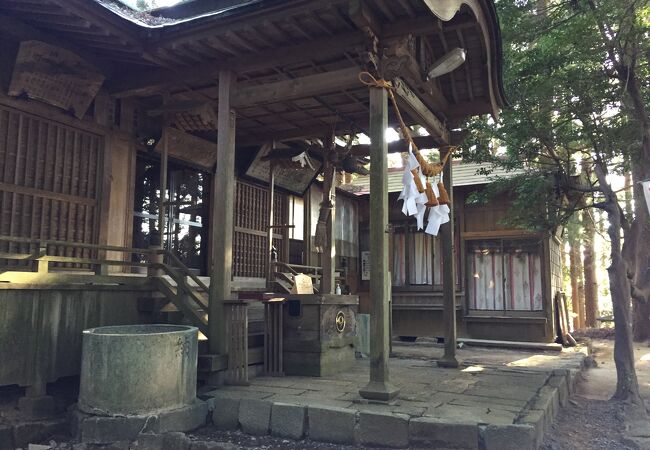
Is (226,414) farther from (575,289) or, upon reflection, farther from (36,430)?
(575,289)

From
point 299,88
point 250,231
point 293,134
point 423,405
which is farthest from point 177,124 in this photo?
point 423,405

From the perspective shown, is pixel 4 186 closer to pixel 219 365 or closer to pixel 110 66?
pixel 110 66

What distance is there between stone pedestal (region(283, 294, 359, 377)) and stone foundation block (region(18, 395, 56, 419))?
10.3ft

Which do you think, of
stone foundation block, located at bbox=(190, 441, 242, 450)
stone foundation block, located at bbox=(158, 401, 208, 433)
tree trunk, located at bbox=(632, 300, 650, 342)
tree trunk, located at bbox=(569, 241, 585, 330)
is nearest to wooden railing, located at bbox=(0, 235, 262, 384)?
stone foundation block, located at bbox=(158, 401, 208, 433)

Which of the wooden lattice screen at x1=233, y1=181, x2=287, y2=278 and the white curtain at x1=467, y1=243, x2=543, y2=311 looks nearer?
the wooden lattice screen at x1=233, y1=181, x2=287, y2=278

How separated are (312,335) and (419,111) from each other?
371cm

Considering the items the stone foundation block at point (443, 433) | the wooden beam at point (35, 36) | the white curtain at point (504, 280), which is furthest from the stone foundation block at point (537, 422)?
the white curtain at point (504, 280)

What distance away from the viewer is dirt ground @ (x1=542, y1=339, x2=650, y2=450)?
5.60 m

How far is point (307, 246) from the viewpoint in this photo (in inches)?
502

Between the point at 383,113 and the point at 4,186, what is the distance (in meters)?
5.20

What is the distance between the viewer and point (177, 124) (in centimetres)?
893

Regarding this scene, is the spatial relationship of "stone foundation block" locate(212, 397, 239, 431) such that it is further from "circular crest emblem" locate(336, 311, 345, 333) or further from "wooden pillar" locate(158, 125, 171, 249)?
"wooden pillar" locate(158, 125, 171, 249)

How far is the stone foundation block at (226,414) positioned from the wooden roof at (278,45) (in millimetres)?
3923

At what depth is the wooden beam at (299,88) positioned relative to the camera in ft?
21.0
